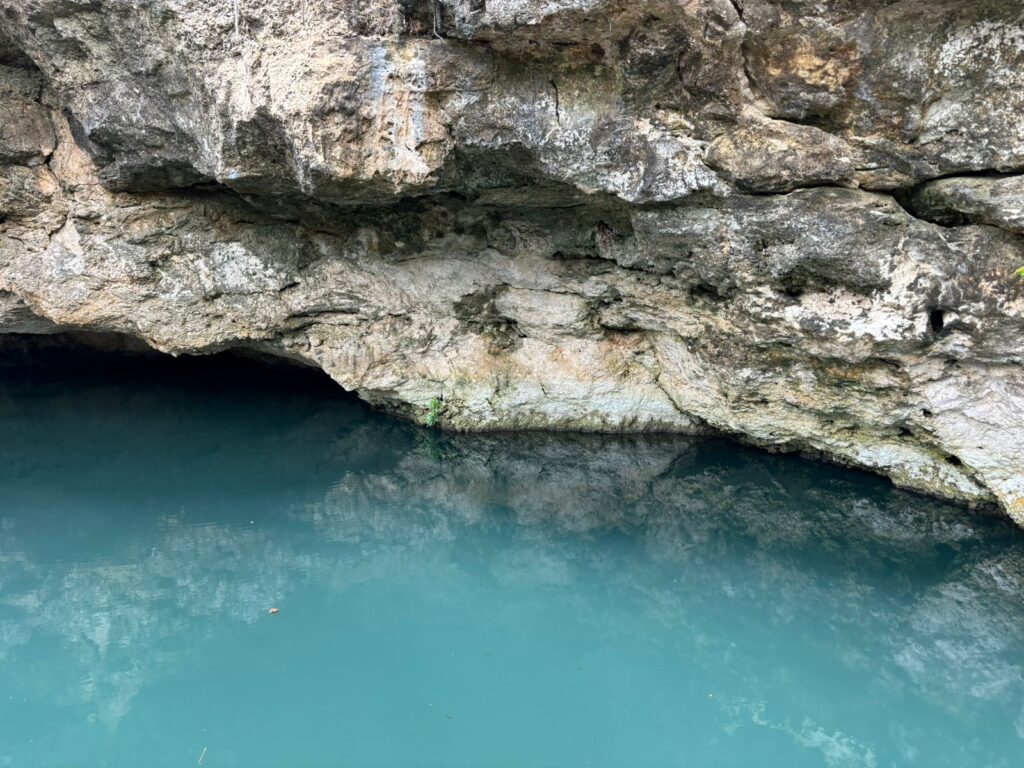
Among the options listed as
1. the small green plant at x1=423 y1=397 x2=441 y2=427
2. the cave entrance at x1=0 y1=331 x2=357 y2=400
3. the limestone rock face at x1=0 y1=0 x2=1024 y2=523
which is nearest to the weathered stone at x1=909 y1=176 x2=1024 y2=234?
the limestone rock face at x1=0 y1=0 x2=1024 y2=523

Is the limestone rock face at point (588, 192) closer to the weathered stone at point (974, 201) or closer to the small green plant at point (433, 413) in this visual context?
the weathered stone at point (974, 201)

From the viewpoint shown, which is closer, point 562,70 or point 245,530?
point 562,70

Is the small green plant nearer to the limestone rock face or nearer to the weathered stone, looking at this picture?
the limestone rock face

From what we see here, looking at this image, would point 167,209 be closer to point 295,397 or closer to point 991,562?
point 295,397

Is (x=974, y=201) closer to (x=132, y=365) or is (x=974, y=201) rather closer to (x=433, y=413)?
(x=433, y=413)

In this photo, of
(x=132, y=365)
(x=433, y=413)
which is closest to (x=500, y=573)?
(x=433, y=413)

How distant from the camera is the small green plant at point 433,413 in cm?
700

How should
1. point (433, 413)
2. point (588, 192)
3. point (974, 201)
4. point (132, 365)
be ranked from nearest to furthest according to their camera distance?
point (974, 201)
point (588, 192)
point (433, 413)
point (132, 365)

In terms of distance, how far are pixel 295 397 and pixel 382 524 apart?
3112 mm

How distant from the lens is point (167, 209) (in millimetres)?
5758

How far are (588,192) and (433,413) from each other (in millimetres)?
2917

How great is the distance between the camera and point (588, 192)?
16.1 ft

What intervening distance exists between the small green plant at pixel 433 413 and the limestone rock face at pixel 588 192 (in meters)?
0.71

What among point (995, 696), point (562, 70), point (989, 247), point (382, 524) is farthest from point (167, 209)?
point (995, 696)
